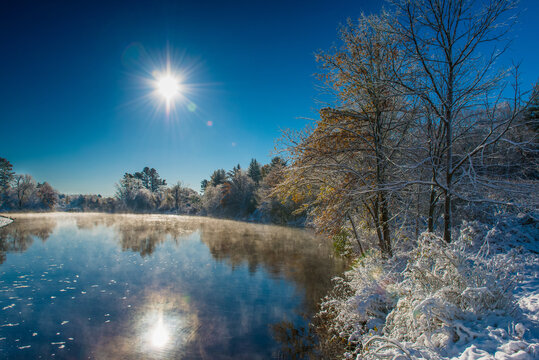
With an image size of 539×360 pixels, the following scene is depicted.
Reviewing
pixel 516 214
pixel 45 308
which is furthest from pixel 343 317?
pixel 45 308

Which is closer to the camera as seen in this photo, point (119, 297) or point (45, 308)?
point (45, 308)

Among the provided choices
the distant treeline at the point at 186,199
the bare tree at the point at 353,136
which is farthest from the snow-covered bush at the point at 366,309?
the distant treeline at the point at 186,199

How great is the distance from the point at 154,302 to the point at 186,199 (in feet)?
272

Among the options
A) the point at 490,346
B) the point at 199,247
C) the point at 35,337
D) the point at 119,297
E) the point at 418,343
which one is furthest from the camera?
the point at 199,247

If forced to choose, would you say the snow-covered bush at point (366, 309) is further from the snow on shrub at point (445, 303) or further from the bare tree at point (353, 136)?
the bare tree at point (353, 136)

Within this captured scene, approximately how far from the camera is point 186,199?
8781 centimetres

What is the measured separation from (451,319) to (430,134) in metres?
4.53

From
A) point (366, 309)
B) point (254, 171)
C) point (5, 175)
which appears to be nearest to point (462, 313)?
point (366, 309)

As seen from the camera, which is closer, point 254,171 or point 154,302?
point 154,302

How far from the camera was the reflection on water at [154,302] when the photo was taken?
19.3 feet

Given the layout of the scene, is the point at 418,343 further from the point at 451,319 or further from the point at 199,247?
the point at 199,247

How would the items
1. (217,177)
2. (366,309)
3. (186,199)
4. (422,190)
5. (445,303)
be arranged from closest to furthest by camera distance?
(445,303)
(366,309)
(422,190)
(217,177)
(186,199)

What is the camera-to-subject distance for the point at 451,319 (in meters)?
3.62

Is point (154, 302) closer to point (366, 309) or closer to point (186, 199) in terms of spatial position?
point (366, 309)
